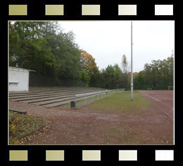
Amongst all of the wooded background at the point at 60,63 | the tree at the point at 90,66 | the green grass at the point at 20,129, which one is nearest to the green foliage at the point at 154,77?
the wooded background at the point at 60,63

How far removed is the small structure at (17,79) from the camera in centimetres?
1173

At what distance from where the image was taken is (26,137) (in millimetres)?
3039

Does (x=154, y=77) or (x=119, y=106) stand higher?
(x=154, y=77)

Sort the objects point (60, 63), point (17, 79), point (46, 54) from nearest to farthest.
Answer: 1. point (17, 79)
2. point (46, 54)
3. point (60, 63)

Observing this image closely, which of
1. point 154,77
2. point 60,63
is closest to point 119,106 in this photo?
point 60,63

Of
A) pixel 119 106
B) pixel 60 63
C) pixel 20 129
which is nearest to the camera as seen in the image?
pixel 20 129

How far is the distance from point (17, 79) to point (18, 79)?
0.11m

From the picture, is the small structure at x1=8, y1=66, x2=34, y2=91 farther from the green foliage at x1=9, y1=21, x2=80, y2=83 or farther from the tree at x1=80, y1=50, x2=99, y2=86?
the tree at x1=80, y1=50, x2=99, y2=86

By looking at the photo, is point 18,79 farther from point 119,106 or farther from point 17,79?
point 119,106

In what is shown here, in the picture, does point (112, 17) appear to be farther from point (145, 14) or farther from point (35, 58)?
point (35, 58)

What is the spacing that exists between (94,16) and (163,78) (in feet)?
126

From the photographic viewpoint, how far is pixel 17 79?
40.5ft

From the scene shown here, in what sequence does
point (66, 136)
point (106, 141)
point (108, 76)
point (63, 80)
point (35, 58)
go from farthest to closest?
1. point (108, 76)
2. point (63, 80)
3. point (35, 58)
4. point (66, 136)
5. point (106, 141)
